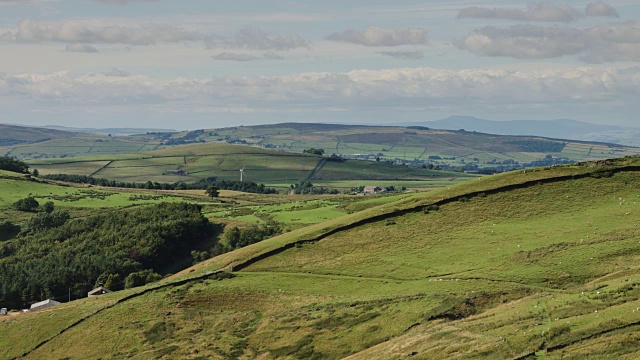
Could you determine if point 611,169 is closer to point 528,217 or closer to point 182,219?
point 528,217

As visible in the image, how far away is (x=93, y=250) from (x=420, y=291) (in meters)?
99.3

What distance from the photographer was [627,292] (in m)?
61.2

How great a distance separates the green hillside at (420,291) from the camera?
5988cm

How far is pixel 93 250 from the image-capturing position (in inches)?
6294

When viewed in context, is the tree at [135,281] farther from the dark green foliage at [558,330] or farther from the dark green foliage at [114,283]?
the dark green foliage at [558,330]

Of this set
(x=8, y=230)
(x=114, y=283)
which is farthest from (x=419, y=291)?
(x=8, y=230)

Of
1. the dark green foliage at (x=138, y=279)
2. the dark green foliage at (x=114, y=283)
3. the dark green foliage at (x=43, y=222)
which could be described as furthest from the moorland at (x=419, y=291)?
the dark green foliage at (x=43, y=222)

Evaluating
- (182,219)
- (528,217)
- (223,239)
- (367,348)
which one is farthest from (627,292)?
(182,219)

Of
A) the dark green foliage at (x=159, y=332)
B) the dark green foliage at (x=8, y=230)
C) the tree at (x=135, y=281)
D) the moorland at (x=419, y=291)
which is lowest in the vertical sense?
the dark green foliage at (x=8, y=230)

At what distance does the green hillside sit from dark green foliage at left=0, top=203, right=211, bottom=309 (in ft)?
129

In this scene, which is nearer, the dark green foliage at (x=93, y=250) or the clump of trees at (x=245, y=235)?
the dark green foliage at (x=93, y=250)

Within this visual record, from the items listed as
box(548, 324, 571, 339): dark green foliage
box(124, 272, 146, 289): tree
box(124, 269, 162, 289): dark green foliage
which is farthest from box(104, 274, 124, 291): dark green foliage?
box(548, 324, 571, 339): dark green foliage

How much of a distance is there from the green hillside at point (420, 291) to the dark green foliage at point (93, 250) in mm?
39278

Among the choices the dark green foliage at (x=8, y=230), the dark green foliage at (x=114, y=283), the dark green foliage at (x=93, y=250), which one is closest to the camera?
the dark green foliage at (x=114, y=283)
